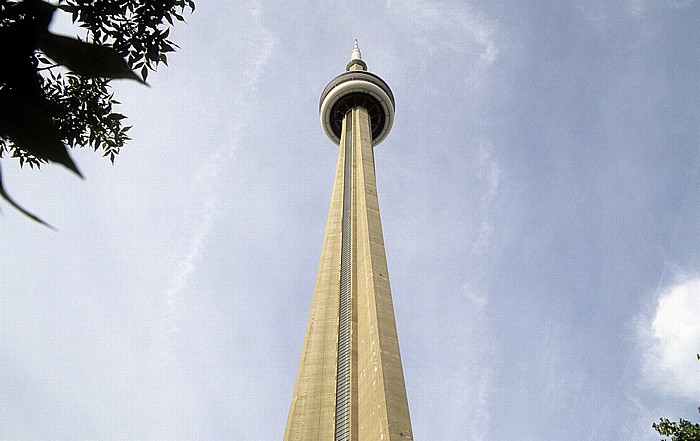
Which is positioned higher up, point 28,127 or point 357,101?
point 357,101

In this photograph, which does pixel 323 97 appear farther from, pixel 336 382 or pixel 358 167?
pixel 336 382

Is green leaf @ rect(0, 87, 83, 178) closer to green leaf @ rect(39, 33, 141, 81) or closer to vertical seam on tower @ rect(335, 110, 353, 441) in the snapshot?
green leaf @ rect(39, 33, 141, 81)

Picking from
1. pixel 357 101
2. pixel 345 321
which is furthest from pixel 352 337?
pixel 357 101

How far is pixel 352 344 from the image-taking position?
1623 cm

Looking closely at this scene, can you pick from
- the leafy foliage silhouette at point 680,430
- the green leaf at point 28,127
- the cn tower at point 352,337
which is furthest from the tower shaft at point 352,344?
the green leaf at point 28,127

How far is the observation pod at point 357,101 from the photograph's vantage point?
29000mm

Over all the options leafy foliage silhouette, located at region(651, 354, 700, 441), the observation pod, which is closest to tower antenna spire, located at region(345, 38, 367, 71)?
the observation pod

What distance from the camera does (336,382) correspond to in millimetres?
15406

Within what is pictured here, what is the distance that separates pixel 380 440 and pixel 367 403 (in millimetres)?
1918

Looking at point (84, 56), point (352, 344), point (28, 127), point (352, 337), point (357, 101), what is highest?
point (357, 101)

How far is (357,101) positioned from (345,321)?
1560 cm

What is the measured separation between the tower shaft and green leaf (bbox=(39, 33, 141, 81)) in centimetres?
1176

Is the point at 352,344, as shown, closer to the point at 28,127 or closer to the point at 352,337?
the point at 352,337

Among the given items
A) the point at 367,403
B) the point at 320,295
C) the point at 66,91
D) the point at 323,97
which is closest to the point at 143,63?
the point at 66,91
